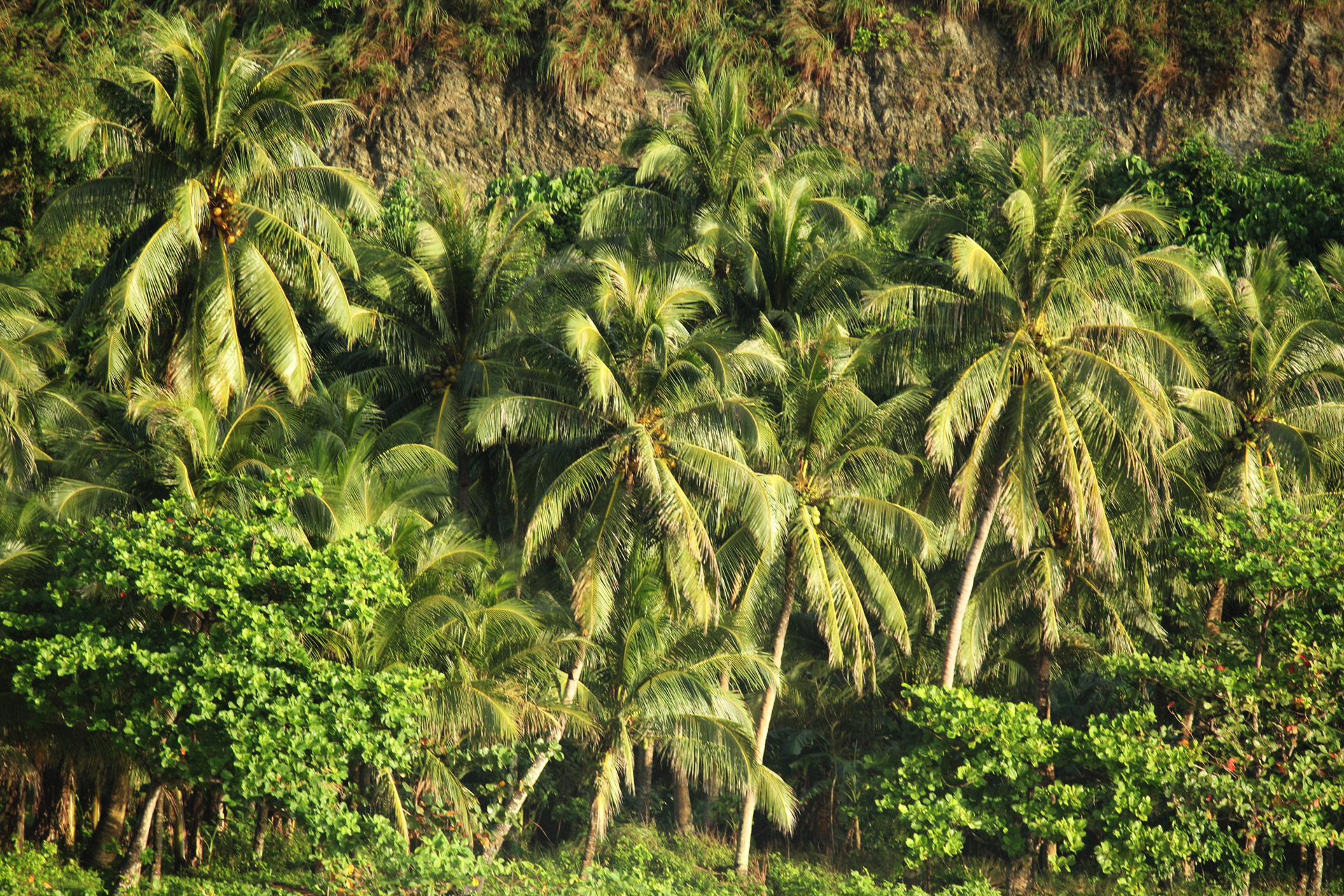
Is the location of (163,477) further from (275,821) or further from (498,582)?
(275,821)

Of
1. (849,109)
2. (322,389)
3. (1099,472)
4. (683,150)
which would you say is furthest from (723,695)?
(849,109)

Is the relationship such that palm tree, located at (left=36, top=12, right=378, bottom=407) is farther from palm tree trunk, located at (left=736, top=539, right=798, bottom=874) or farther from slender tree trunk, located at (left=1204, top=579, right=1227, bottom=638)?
slender tree trunk, located at (left=1204, top=579, right=1227, bottom=638)

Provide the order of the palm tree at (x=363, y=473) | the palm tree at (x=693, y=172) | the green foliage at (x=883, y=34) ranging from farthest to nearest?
the green foliage at (x=883, y=34), the palm tree at (x=693, y=172), the palm tree at (x=363, y=473)

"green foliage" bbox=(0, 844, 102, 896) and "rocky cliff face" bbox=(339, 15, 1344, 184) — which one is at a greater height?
→ "rocky cliff face" bbox=(339, 15, 1344, 184)

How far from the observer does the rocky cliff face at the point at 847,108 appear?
1240 inches

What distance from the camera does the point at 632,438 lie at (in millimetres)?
17672

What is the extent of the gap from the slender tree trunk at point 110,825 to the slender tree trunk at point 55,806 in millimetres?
493

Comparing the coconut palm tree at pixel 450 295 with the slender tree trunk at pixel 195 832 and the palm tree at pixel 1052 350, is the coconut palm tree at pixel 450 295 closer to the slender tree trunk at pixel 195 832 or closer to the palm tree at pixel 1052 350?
the palm tree at pixel 1052 350

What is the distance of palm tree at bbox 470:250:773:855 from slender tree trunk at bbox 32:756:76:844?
6155 mm

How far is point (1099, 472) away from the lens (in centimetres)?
1908

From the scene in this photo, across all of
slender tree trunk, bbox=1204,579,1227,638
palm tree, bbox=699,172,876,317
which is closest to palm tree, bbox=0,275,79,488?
palm tree, bbox=699,172,876,317

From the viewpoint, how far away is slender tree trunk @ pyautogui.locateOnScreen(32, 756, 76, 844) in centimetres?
1794


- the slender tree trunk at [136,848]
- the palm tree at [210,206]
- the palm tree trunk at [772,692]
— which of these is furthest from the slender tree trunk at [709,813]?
the palm tree at [210,206]

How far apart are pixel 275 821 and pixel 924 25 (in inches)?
968
